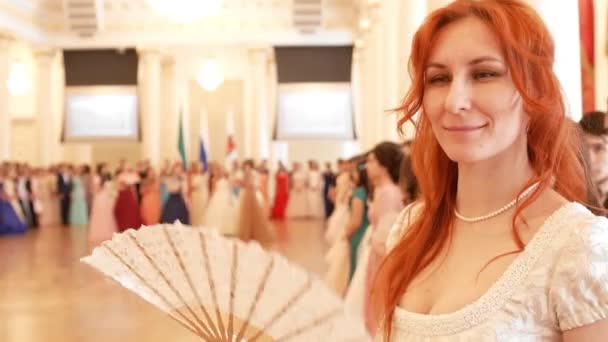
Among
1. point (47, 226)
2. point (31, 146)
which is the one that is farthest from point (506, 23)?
point (31, 146)

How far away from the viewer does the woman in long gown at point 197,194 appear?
15562mm

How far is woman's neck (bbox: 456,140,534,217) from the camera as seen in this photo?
127cm

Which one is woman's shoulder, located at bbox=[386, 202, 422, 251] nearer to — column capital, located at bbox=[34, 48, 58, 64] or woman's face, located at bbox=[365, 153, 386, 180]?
woman's face, located at bbox=[365, 153, 386, 180]

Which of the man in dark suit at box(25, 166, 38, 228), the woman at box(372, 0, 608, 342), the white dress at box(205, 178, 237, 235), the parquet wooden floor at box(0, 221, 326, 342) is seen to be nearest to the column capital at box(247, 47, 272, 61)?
the man in dark suit at box(25, 166, 38, 228)

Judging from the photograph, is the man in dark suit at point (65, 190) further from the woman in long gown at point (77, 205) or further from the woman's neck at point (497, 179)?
the woman's neck at point (497, 179)

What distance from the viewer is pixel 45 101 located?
68.5 feet

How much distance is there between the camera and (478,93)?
1220mm

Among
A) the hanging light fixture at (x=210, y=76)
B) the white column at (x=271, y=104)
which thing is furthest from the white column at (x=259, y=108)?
the hanging light fixture at (x=210, y=76)

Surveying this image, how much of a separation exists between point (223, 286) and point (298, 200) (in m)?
18.0

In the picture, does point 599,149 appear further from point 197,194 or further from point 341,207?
point 197,194

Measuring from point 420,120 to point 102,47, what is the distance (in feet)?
66.5

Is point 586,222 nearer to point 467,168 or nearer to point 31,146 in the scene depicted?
point 467,168

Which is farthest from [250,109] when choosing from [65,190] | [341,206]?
[341,206]

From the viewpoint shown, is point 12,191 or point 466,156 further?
point 12,191
